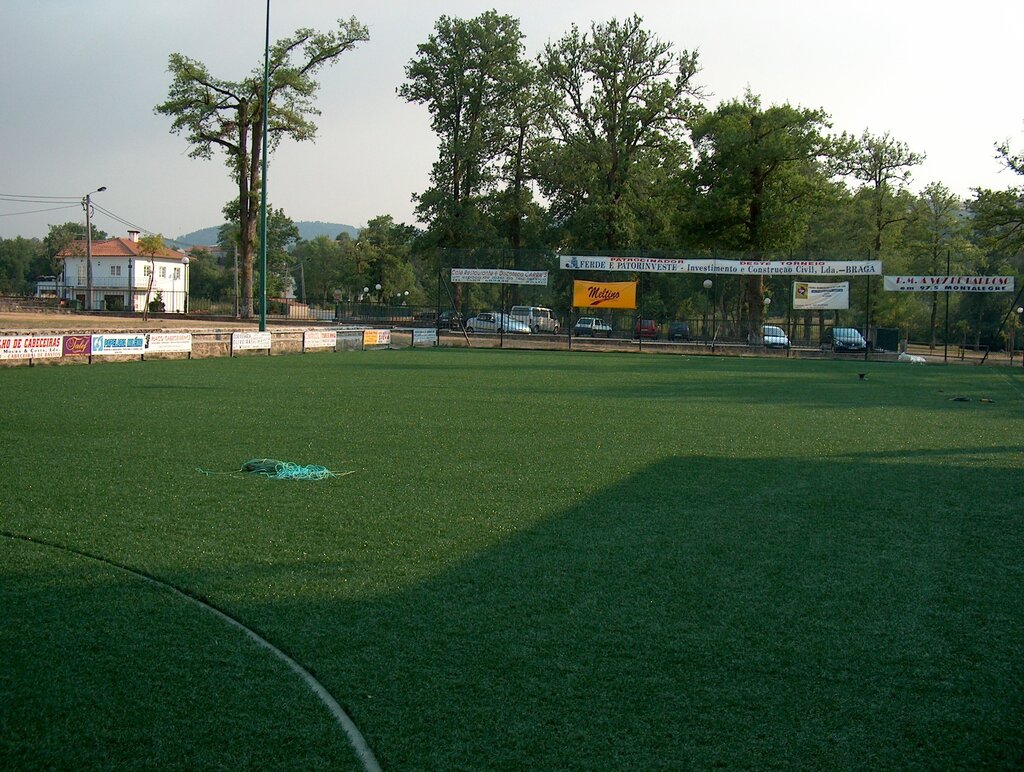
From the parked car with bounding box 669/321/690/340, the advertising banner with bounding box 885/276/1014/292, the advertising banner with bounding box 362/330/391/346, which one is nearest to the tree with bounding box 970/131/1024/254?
the advertising banner with bounding box 885/276/1014/292

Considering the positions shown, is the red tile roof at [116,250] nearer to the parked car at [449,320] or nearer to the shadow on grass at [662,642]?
the parked car at [449,320]

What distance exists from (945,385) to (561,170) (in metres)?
33.8

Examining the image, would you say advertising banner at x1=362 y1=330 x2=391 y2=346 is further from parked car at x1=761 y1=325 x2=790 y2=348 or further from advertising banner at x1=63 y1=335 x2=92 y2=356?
parked car at x1=761 y1=325 x2=790 y2=348

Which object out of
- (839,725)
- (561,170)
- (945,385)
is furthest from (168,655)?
(561,170)

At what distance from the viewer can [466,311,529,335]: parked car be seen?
44.2 metres

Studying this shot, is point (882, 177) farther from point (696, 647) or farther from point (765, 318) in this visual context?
point (696, 647)

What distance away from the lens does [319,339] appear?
116ft

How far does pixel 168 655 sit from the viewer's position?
4.61 m

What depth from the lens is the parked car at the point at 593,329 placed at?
43.4 metres

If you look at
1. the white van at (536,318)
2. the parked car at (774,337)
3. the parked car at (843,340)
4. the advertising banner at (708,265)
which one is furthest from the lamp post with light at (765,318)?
the white van at (536,318)

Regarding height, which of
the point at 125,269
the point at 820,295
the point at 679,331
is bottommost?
the point at 679,331

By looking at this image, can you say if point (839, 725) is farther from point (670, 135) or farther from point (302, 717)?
point (670, 135)

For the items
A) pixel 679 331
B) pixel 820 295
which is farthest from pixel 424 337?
pixel 820 295

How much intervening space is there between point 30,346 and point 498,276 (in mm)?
23455
